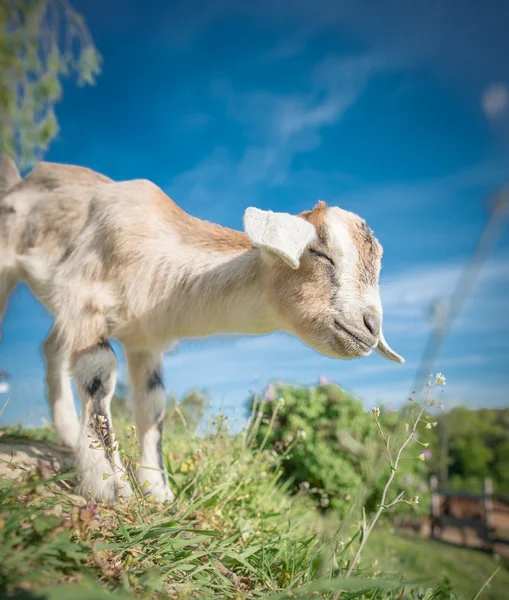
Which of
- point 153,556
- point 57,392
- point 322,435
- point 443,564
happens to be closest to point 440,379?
point 153,556

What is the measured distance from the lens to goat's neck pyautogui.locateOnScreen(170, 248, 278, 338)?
316 centimetres

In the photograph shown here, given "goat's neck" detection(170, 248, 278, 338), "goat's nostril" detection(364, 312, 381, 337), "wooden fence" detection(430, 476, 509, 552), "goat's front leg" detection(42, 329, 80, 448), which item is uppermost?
"goat's neck" detection(170, 248, 278, 338)

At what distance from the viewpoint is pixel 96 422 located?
115 inches

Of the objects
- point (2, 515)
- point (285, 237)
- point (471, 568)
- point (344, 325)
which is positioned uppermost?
point (285, 237)

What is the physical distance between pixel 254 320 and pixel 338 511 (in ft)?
18.3

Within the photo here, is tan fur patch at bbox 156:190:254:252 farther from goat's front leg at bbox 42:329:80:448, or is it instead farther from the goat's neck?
goat's front leg at bbox 42:329:80:448

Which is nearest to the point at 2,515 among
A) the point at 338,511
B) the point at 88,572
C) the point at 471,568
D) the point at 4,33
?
the point at 88,572

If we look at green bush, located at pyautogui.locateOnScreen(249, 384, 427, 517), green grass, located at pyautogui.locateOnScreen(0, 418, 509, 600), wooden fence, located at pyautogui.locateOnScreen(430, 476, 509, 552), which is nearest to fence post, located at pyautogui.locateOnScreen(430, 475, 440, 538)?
wooden fence, located at pyautogui.locateOnScreen(430, 476, 509, 552)

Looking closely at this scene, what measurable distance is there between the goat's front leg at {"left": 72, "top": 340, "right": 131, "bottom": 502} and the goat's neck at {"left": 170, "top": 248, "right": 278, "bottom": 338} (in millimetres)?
555

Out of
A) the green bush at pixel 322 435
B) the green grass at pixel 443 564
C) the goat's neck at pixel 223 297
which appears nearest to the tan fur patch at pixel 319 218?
the goat's neck at pixel 223 297

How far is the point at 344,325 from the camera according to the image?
275 centimetres

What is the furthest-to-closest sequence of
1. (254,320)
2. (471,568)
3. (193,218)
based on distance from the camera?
(471,568) → (193,218) → (254,320)

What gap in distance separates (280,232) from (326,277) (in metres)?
0.40

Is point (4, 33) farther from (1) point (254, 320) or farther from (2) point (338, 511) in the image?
(2) point (338, 511)
